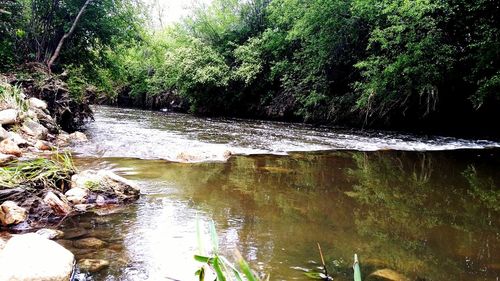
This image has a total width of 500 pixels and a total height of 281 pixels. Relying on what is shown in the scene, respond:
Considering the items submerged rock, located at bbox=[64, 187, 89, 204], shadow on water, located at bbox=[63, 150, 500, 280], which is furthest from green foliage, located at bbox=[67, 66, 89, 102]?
submerged rock, located at bbox=[64, 187, 89, 204]

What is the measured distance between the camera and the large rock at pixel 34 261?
2.10 meters

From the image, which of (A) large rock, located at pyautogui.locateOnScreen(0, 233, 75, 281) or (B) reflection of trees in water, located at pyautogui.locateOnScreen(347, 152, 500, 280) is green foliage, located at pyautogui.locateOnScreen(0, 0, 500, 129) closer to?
(B) reflection of trees in water, located at pyautogui.locateOnScreen(347, 152, 500, 280)

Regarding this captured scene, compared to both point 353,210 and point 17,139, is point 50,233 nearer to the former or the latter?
point 353,210

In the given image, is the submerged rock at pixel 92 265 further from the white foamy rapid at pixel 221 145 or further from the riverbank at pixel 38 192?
the white foamy rapid at pixel 221 145

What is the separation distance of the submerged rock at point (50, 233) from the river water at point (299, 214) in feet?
0.35

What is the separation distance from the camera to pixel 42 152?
6.49 metres

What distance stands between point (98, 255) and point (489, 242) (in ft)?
10.7

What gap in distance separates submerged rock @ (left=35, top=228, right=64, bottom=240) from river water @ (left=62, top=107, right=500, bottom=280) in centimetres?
11

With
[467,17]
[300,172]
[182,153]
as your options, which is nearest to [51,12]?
[182,153]

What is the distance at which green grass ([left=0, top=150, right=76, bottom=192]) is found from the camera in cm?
373

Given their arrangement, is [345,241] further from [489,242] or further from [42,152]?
[42,152]

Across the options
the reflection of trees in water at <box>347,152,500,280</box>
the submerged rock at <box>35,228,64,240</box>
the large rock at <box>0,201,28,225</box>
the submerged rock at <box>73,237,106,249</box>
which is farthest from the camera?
the large rock at <box>0,201,28,225</box>

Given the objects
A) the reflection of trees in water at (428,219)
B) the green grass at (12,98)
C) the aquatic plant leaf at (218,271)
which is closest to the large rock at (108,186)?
the reflection of trees in water at (428,219)

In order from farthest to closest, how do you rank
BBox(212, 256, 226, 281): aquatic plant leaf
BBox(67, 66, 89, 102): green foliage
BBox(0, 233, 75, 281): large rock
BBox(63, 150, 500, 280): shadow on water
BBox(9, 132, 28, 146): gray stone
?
BBox(67, 66, 89, 102): green foliage < BBox(9, 132, 28, 146): gray stone < BBox(63, 150, 500, 280): shadow on water < BBox(0, 233, 75, 281): large rock < BBox(212, 256, 226, 281): aquatic plant leaf
